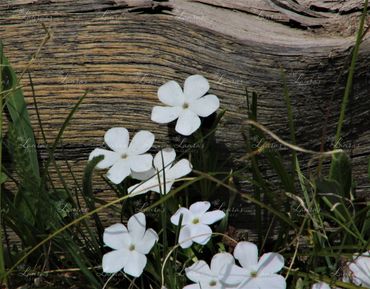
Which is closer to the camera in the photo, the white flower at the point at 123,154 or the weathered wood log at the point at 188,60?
the white flower at the point at 123,154

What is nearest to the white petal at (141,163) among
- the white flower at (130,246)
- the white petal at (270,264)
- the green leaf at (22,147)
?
the white flower at (130,246)

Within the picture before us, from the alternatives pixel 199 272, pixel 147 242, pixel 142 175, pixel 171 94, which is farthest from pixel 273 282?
pixel 171 94

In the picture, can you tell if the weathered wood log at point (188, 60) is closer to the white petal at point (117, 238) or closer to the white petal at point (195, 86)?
the white petal at point (195, 86)

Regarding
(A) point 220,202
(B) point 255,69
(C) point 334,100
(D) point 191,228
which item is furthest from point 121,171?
(C) point 334,100

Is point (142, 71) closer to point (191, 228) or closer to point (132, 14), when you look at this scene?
point (132, 14)

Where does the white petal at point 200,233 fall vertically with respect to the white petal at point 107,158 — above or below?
below

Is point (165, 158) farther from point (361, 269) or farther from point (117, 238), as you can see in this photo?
point (361, 269)
